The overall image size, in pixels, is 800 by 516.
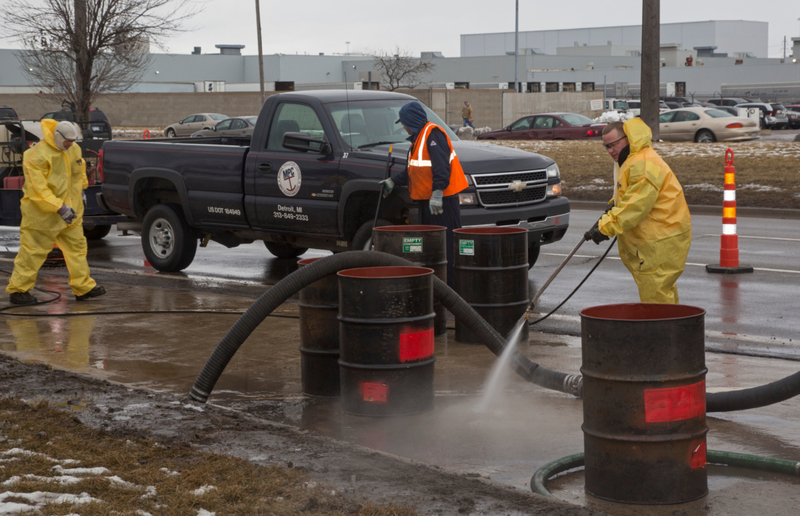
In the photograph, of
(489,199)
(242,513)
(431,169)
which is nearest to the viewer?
(242,513)

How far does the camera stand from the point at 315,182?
9.98 m

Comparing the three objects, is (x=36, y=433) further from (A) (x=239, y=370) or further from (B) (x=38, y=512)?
(A) (x=239, y=370)

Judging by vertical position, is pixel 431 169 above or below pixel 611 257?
above

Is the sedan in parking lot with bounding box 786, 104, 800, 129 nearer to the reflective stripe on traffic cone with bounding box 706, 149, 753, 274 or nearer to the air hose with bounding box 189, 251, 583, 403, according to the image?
the reflective stripe on traffic cone with bounding box 706, 149, 753, 274

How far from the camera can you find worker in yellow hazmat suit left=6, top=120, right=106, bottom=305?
30.7ft

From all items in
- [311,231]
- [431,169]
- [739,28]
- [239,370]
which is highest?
[739,28]

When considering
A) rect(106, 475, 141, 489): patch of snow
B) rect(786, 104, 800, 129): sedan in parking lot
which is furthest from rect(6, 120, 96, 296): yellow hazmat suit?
rect(786, 104, 800, 129): sedan in parking lot

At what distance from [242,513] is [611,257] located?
29.9 ft

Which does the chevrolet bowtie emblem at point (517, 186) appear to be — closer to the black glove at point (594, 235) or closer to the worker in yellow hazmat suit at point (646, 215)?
the black glove at point (594, 235)

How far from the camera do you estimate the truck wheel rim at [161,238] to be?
1162cm

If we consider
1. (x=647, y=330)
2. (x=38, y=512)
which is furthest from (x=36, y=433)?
(x=647, y=330)

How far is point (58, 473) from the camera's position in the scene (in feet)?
14.8

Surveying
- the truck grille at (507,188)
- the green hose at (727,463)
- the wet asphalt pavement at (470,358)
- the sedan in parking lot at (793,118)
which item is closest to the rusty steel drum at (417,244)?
the wet asphalt pavement at (470,358)

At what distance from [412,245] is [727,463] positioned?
346 centimetres
